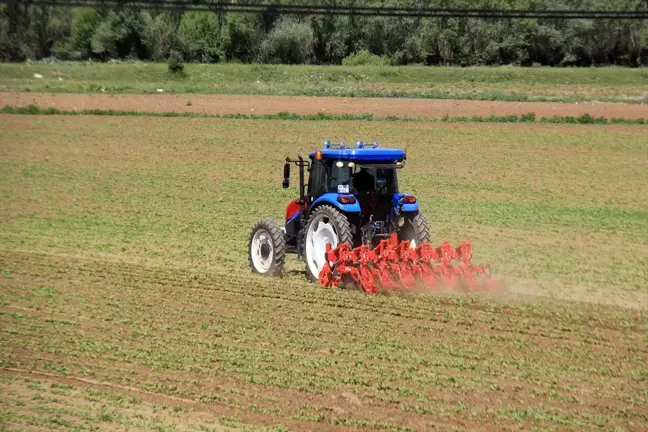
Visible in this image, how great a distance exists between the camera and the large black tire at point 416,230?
1413 cm

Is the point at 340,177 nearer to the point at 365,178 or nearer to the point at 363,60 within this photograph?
the point at 365,178

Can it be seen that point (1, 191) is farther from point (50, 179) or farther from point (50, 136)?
point (50, 136)

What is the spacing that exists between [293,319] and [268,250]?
320 centimetres

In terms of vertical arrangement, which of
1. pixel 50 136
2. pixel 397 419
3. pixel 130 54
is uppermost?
pixel 130 54

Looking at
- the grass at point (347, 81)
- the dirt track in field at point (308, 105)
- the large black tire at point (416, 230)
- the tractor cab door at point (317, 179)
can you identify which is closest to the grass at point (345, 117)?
the dirt track in field at point (308, 105)

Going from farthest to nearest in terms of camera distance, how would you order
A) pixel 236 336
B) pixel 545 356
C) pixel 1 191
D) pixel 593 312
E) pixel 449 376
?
pixel 1 191, pixel 593 312, pixel 236 336, pixel 545 356, pixel 449 376

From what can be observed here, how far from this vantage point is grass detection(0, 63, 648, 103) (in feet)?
157

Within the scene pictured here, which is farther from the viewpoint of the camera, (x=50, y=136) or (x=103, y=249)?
(x=50, y=136)

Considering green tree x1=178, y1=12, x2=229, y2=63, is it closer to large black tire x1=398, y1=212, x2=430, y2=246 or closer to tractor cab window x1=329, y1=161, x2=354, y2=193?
tractor cab window x1=329, y1=161, x2=354, y2=193

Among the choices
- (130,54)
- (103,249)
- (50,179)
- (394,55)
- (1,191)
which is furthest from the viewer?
(394,55)

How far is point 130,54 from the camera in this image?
69688 millimetres

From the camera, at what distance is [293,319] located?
39.6 ft

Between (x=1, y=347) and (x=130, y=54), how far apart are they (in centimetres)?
6107

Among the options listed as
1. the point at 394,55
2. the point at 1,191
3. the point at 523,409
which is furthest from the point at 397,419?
the point at 394,55
